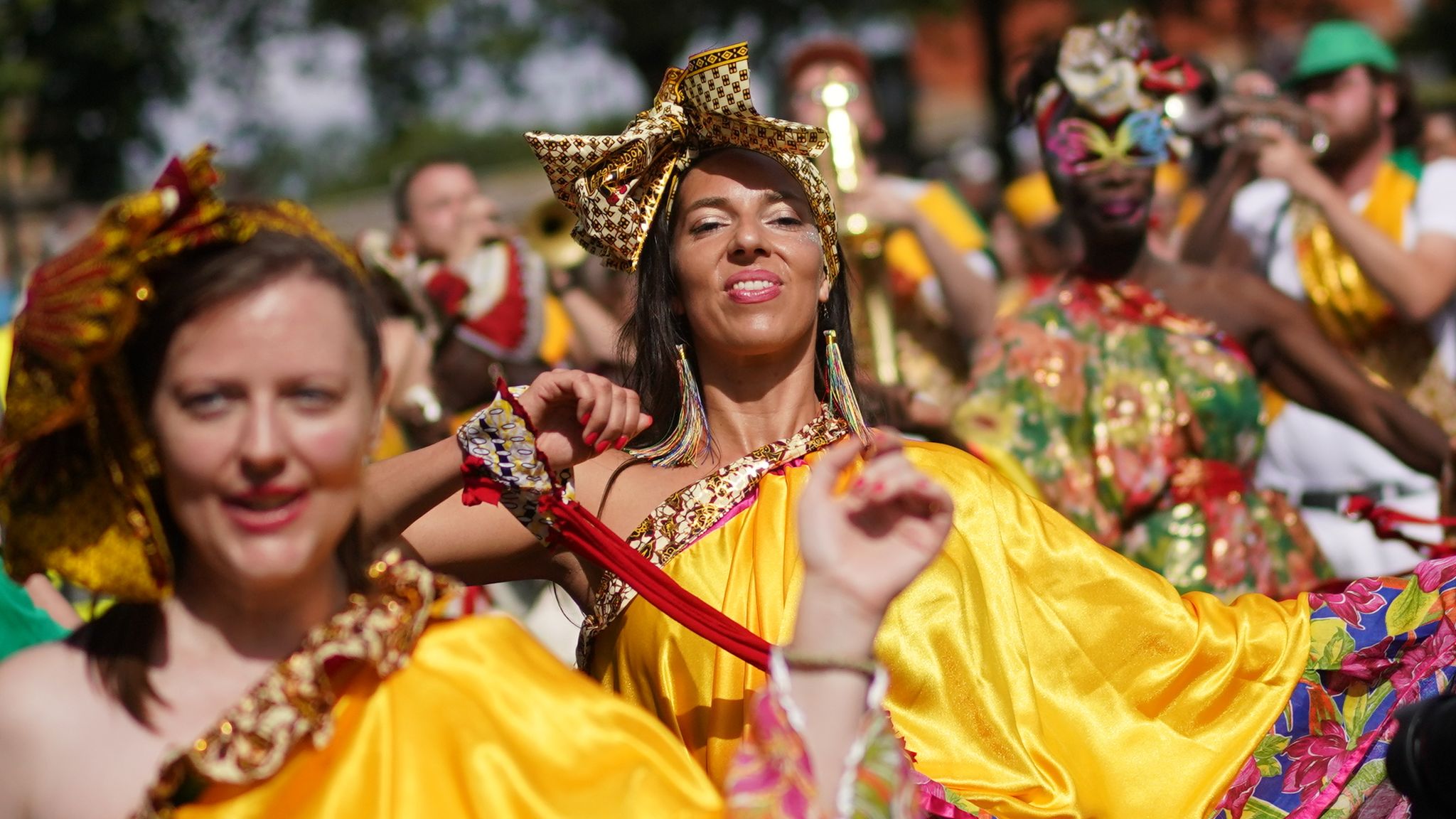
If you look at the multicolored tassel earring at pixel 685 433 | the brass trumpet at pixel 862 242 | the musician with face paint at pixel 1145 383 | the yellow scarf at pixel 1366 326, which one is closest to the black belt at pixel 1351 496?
the yellow scarf at pixel 1366 326

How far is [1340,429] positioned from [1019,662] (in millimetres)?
2999

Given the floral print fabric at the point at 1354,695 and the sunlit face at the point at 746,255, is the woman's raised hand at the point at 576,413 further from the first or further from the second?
the floral print fabric at the point at 1354,695

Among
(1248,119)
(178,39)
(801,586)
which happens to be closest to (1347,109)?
(1248,119)

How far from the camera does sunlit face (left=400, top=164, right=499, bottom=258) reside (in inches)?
269

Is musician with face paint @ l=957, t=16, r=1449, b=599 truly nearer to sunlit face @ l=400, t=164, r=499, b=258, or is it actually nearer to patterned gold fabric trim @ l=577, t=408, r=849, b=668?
patterned gold fabric trim @ l=577, t=408, r=849, b=668

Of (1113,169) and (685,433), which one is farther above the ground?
(1113,169)

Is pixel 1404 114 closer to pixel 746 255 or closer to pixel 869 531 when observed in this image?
pixel 746 255

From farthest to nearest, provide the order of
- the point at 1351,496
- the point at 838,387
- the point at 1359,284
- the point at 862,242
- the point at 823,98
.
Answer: the point at 823,98
the point at 862,242
the point at 1359,284
the point at 1351,496
the point at 838,387

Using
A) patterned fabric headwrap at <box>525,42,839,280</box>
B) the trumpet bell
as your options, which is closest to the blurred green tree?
the trumpet bell

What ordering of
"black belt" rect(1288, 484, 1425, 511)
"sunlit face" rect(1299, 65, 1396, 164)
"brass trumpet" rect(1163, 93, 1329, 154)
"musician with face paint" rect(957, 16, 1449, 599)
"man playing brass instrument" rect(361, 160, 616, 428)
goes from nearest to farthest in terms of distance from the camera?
"musician with face paint" rect(957, 16, 1449, 599)
"black belt" rect(1288, 484, 1425, 511)
"brass trumpet" rect(1163, 93, 1329, 154)
"sunlit face" rect(1299, 65, 1396, 164)
"man playing brass instrument" rect(361, 160, 616, 428)

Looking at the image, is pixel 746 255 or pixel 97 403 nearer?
pixel 97 403

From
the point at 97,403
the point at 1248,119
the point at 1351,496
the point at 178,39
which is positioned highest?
the point at 178,39

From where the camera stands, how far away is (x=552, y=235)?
26.4 feet

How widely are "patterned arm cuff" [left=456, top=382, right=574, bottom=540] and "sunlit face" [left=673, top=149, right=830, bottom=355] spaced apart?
0.61 metres
